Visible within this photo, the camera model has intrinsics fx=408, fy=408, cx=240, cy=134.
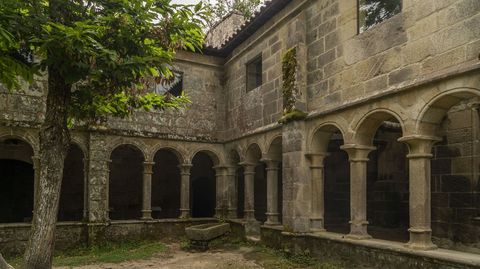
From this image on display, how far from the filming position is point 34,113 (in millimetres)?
8891

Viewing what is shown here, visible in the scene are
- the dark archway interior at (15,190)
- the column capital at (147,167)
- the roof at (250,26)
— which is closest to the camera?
the roof at (250,26)

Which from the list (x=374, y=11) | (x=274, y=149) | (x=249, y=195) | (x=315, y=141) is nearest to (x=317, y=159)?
(x=315, y=141)

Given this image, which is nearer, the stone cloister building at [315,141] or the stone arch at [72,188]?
the stone cloister building at [315,141]

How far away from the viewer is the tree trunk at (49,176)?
4.60m

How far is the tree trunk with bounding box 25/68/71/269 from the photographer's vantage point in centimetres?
460

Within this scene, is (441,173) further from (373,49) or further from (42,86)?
(42,86)

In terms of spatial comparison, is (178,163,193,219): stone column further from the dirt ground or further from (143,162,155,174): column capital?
the dirt ground

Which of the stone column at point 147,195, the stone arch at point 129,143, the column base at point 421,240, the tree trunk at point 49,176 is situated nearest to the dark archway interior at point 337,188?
the stone column at point 147,195

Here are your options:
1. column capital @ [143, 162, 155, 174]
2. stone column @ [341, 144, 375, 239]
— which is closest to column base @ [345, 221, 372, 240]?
stone column @ [341, 144, 375, 239]

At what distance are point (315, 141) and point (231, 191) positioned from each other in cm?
418

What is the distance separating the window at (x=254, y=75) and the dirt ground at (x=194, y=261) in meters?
4.11

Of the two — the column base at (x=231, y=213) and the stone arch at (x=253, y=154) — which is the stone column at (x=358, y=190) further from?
the column base at (x=231, y=213)

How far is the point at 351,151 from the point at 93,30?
4470 mm

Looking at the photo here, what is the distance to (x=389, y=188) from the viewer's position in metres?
9.64
